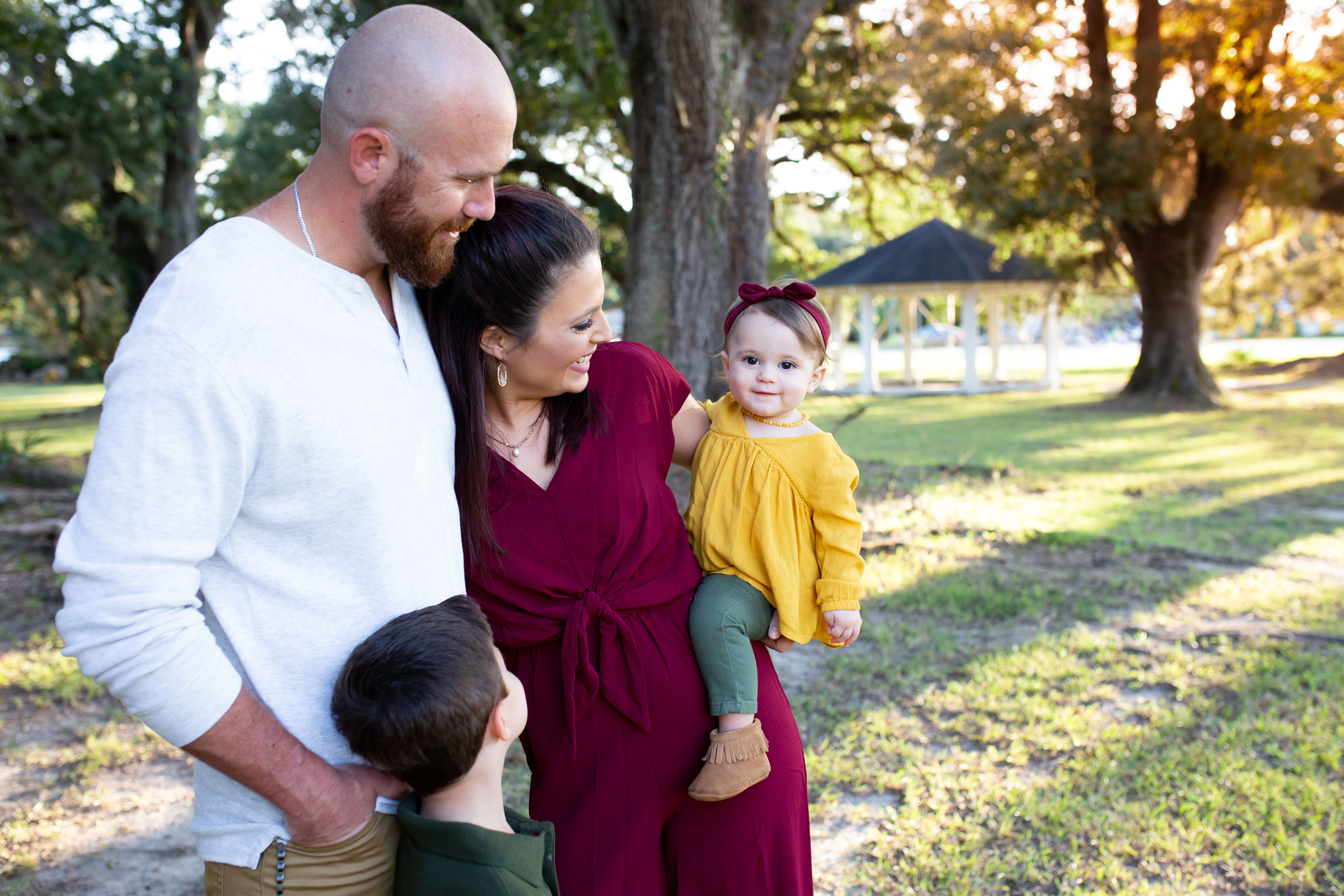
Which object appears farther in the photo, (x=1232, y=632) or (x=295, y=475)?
(x=1232, y=632)

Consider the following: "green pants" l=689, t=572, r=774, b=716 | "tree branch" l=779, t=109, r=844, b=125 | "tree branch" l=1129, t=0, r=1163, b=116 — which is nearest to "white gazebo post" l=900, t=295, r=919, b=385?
"tree branch" l=779, t=109, r=844, b=125

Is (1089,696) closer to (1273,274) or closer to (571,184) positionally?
(571,184)

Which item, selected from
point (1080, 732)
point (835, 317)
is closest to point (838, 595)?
point (1080, 732)

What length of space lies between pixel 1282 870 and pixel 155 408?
133 inches

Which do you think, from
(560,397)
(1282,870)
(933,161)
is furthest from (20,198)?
(1282,870)

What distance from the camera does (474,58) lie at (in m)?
1.54

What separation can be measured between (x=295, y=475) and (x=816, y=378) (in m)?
1.27

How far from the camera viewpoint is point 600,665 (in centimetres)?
190

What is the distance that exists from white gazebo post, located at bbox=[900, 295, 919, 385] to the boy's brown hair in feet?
70.3

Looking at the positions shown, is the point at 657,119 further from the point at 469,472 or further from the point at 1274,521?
the point at 1274,521

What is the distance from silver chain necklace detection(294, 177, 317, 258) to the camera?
154 centimetres

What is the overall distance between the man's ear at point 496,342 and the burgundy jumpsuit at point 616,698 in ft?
0.72

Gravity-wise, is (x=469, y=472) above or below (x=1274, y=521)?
above

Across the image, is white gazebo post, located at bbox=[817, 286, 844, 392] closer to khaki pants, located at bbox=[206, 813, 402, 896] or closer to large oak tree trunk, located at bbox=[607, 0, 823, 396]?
large oak tree trunk, located at bbox=[607, 0, 823, 396]
